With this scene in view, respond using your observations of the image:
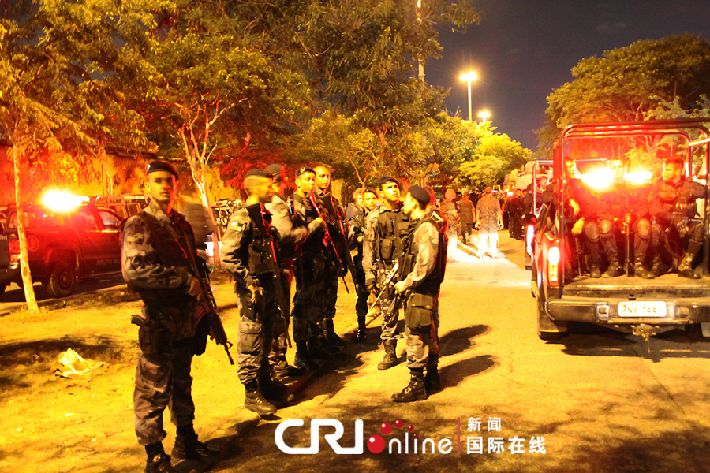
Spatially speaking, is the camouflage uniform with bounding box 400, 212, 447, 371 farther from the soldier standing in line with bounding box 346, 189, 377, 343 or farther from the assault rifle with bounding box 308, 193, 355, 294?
the soldier standing in line with bounding box 346, 189, 377, 343

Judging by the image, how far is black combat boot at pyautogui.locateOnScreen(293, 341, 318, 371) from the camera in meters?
7.07

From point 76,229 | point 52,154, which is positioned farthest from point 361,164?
point 52,154

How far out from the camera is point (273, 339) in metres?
6.33

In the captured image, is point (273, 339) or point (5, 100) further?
point (5, 100)

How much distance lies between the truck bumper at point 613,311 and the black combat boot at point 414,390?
185 cm

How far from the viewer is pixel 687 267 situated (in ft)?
25.1

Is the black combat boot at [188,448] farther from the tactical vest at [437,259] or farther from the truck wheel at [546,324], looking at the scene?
the truck wheel at [546,324]

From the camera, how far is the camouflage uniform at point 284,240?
245 inches

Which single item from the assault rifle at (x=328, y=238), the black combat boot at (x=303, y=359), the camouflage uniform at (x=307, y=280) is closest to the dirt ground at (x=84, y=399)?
the black combat boot at (x=303, y=359)

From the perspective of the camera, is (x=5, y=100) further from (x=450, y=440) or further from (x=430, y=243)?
(x=450, y=440)

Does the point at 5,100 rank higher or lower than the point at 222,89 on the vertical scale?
lower

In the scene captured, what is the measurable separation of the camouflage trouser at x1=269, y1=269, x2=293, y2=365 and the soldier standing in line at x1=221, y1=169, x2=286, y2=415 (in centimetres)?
32

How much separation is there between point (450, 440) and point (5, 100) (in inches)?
324

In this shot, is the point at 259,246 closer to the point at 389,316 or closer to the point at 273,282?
the point at 273,282
